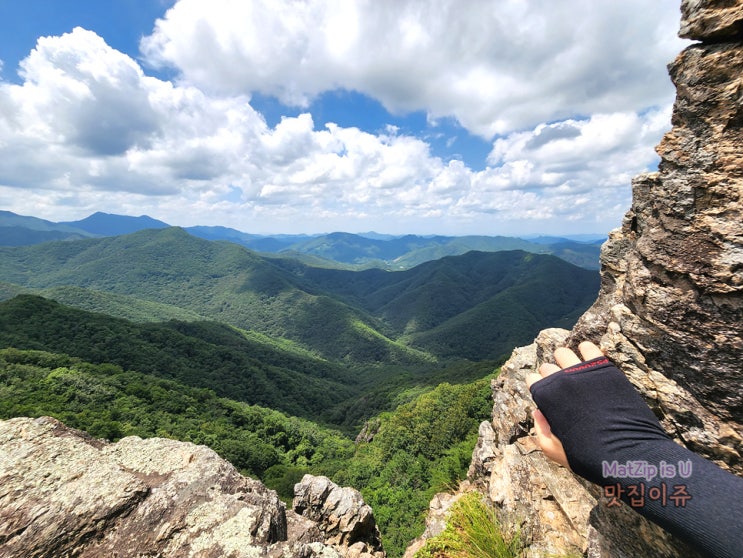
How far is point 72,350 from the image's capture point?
102688 millimetres

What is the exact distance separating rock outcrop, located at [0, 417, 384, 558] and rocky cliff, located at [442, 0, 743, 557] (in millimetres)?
5477

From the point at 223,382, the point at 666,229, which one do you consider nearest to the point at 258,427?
the point at 223,382

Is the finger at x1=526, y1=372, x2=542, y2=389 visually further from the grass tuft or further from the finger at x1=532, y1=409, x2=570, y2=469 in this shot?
the grass tuft

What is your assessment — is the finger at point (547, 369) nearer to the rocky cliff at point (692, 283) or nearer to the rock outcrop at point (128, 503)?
the rocky cliff at point (692, 283)

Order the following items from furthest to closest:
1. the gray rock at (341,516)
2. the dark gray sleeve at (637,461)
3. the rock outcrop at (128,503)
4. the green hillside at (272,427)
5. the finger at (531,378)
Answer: the green hillside at (272,427), the gray rock at (341,516), the rock outcrop at (128,503), the finger at (531,378), the dark gray sleeve at (637,461)

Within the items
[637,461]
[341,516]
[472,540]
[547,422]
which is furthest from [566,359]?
[341,516]

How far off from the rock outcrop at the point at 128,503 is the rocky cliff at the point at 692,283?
5.48 meters

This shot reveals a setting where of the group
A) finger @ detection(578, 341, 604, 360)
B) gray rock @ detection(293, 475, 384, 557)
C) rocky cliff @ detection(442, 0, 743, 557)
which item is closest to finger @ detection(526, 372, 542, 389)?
finger @ detection(578, 341, 604, 360)

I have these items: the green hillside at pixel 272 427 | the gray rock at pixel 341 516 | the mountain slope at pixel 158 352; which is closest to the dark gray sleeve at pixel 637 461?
the gray rock at pixel 341 516

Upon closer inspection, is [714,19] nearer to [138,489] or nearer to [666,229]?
[666,229]

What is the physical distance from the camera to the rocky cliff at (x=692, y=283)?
3371 mm

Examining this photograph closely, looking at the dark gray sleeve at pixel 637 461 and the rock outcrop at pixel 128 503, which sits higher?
the dark gray sleeve at pixel 637 461

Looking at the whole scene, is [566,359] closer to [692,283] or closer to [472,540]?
[692,283]

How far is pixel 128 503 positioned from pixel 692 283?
9.22 metres
